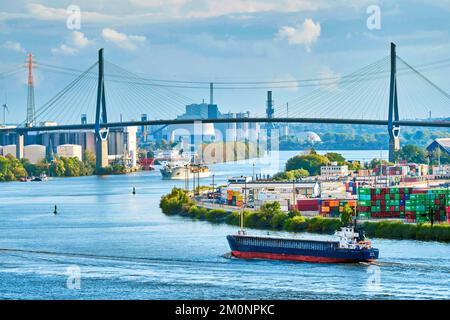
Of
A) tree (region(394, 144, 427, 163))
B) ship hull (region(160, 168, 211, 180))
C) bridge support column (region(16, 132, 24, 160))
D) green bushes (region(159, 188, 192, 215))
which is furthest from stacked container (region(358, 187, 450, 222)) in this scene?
bridge support column (region(16, 132, 24, 160))

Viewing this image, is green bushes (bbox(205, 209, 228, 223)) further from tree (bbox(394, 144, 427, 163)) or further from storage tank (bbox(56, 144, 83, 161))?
storage tank (bbox(56, 144, 83, 161))

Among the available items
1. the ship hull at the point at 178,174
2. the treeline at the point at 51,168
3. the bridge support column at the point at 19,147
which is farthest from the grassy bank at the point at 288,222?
the bridge support column at the point at 19,147

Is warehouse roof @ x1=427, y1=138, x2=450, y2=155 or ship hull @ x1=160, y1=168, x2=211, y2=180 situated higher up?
warehouse roof @ x1=427, y1=138, x2=450, y2=155

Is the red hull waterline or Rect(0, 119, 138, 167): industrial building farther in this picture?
Rect(0, 119, 138, 167): industrial building

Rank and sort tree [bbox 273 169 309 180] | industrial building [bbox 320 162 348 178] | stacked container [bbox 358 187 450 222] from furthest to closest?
industrial building [bbox 320 162 348 178]
tree [bbox 273 169 309 180]
stacked container [bbox 358 187 450 222]

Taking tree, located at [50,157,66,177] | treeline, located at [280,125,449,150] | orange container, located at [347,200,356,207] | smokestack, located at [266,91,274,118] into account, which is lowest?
orange container, located at [347,200,356,207]

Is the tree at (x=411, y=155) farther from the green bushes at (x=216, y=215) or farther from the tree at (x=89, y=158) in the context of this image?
the green bushes at (x=216, y=215)

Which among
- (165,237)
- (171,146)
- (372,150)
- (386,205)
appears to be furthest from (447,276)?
(372,150)
